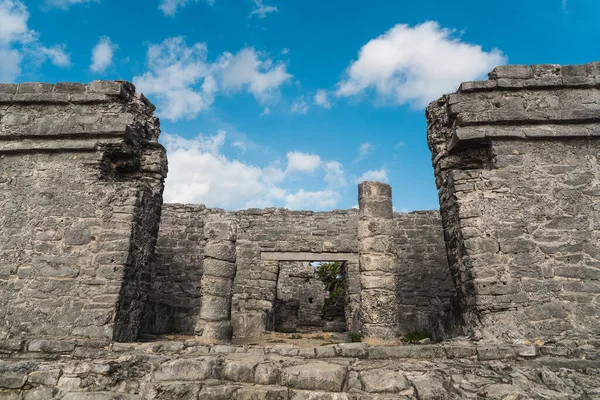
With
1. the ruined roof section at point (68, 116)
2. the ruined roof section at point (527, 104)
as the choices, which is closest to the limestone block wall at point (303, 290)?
the ruined roof section at point (68, 116)

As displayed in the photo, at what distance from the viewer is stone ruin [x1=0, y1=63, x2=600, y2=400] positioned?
3.96 m

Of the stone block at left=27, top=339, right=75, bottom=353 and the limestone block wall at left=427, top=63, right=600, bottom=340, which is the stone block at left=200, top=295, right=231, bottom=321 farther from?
the limestone block wall at left=427, top=63, right=600, bottom=340

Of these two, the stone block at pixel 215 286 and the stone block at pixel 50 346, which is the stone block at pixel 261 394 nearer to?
the stone block at pixel 50 346

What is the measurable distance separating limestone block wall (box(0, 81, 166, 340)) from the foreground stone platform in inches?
21.3

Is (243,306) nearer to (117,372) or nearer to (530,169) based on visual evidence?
(117,372)

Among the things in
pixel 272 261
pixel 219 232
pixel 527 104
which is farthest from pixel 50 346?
pixel 527 104

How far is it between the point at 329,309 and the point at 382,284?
29.0 feet

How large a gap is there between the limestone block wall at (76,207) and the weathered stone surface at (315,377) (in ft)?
8.05

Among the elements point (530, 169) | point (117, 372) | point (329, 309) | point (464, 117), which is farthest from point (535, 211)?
point (329, 309)

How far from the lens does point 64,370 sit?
13.4 ft

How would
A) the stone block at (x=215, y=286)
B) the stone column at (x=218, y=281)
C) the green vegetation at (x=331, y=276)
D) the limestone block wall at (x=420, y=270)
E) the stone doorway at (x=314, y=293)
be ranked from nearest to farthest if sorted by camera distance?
the stone column at (x=218, y=281) < the stone block at (x=215, y=286) < the limestone block wall at (x=420, y=270) < the stone doorway at (x=314, y=293) < the green vegetation at (x=331, y=276)

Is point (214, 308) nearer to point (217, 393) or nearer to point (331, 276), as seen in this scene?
point (217, 393)

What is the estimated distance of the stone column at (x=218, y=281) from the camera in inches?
236

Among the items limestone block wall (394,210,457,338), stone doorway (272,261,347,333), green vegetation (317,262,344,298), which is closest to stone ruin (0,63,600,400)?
limestone block wall (394,210,457,338)
